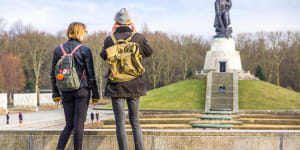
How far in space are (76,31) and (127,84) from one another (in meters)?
1.30

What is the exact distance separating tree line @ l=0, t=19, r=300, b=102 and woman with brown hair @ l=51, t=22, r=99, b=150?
5433 centimetres

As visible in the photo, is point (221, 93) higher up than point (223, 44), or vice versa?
point (223, 44)

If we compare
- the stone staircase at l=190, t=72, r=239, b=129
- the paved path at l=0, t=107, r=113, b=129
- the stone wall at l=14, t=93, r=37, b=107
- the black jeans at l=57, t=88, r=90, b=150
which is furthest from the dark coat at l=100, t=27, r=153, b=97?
the stone wall at l=14, t=93, r=37, b=107

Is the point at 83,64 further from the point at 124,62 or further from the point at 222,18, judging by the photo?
the point at 222,18

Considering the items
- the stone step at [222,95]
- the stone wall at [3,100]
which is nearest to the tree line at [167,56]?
the stone wall at [3,100]

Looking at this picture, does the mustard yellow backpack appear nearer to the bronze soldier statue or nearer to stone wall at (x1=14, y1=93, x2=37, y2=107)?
the bronze soldier statue

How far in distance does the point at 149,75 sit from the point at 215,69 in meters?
24.2

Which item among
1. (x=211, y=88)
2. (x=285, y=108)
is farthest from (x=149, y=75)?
(x=285, y=108)

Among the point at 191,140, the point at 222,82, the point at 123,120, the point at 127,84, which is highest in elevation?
the point at 127,84

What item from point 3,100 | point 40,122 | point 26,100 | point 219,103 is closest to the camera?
point 40,122

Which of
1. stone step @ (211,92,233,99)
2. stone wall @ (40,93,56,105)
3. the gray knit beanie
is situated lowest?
stone wall @ (40,93,56,105)

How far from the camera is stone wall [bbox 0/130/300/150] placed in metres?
7.12

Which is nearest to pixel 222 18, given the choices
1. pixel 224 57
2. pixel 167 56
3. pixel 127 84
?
pixel 224 57

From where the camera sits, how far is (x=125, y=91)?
5.84 meters
